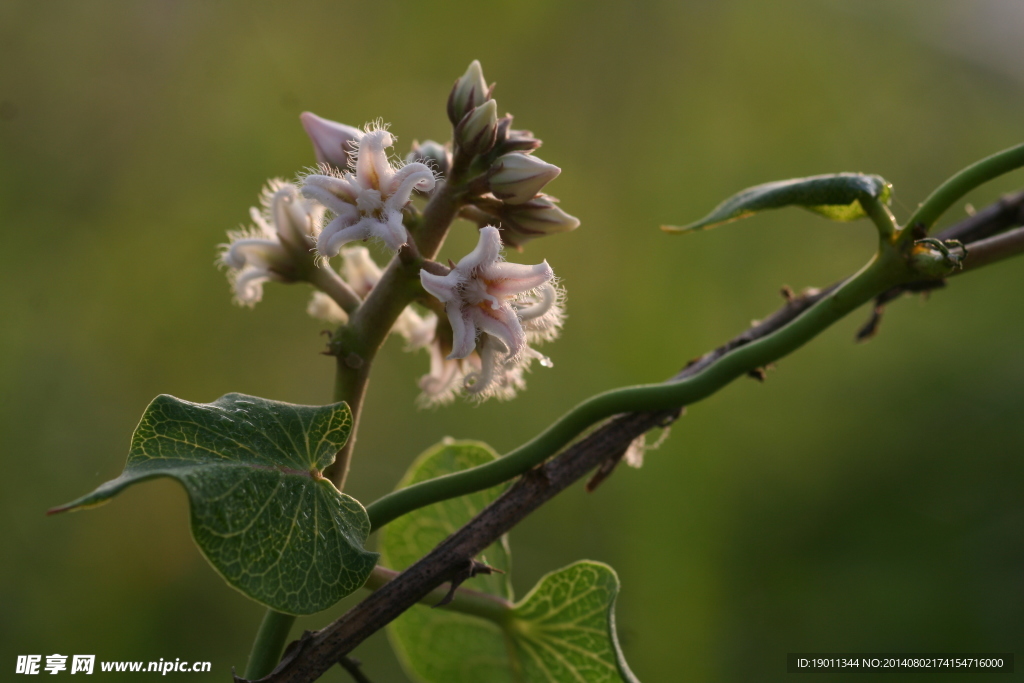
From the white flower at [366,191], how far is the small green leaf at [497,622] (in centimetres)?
38

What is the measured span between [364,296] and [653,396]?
0.46 meters

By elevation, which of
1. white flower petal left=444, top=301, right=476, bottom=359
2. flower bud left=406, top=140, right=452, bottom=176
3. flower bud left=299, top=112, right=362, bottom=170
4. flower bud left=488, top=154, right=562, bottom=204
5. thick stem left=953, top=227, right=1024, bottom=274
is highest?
flower bud left=299, top=112, right=362, bottom=170

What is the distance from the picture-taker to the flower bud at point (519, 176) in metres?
0.79

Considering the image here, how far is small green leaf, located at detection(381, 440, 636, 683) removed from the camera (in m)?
0.86

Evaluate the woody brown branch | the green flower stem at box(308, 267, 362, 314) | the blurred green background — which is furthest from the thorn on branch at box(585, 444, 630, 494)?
the blurred green background

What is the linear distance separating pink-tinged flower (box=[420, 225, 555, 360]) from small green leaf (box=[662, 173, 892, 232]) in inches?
7.4

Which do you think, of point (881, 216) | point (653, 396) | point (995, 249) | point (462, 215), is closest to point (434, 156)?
point (462, 215)

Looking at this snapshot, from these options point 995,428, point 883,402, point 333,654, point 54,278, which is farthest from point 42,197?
point 995,428

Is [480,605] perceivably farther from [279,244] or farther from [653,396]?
[279,244]

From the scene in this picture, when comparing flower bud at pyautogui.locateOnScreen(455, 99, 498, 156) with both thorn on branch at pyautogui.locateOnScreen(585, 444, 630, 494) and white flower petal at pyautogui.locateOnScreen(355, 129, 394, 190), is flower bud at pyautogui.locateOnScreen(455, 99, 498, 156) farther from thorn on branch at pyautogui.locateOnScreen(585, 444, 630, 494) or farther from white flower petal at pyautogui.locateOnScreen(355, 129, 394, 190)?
thorn on branch at pyautogui.locateOnScreen(585, 444, 630, 494)

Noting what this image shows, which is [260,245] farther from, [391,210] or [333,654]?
[333,654]

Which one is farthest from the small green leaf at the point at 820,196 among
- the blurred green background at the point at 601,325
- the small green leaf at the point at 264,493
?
the blurred green background at the point at 601,325

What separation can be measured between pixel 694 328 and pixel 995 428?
3.10 ft

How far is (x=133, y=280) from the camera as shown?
249 cm
